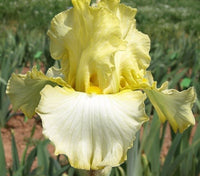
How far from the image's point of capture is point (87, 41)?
695mm

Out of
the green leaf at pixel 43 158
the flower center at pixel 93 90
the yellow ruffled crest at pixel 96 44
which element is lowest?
the green leaf at pixel 43 158

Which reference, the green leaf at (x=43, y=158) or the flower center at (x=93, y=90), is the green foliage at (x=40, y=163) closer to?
the green leaf at (x=43, y=158)

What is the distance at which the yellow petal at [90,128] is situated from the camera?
1.82ft

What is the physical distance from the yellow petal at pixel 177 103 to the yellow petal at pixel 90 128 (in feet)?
0.33

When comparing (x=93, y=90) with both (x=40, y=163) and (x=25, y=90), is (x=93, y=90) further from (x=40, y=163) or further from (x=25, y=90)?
(x=40, y=163)

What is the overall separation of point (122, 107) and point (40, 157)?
2.63 feet

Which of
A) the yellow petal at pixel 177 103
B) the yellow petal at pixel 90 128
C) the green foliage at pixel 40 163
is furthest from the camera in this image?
the green foliage at pixel 40 163

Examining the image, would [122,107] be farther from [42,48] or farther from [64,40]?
[42,48]

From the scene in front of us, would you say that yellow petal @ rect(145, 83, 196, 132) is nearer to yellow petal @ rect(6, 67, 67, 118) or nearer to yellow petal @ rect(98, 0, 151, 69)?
yellow petal @ rect(98, 0, 151, 69)

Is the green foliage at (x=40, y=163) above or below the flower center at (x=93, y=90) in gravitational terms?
below

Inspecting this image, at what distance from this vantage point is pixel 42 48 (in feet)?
9.80

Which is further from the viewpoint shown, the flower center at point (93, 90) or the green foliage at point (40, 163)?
the green foliage at point (40, 163)

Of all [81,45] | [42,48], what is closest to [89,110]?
[81,45]

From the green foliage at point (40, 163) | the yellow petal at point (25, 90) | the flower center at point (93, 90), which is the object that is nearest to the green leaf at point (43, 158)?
the green foliage at point (40, 163)
